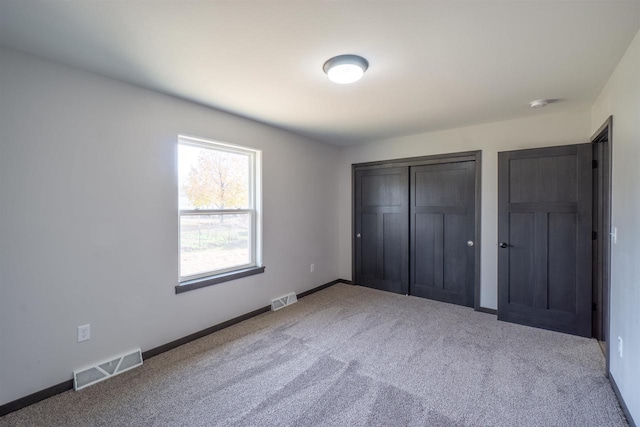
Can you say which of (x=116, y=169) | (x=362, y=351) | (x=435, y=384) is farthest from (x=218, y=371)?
(x=116, y=169)

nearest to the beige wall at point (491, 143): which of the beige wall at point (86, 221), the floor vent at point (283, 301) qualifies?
the floor vent at point (283, 301)

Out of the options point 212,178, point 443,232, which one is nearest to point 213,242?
point 212,178

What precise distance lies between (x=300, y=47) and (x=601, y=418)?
3.12m

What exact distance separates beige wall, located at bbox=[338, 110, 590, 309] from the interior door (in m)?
0.42

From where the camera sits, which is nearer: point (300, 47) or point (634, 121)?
point (634, 121)

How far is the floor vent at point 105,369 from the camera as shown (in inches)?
86.3

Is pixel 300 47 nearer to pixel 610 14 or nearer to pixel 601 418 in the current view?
pixel 610 14

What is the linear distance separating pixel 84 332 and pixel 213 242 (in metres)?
1.33

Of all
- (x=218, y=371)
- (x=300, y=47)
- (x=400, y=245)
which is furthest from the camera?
(x=400, y=245)

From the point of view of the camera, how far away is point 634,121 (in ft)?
5.84

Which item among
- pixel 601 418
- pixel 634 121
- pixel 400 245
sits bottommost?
pixel 601 418

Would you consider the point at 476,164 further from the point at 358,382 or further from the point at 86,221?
the point at 86,221

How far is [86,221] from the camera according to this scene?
2250mm

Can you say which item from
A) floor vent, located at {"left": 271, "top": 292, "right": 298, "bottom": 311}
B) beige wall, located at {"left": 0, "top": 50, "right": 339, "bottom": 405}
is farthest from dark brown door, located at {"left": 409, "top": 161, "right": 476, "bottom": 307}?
beige wall, located at {"left": 0, "top": 50, "right": 339, "bottom": 405}
